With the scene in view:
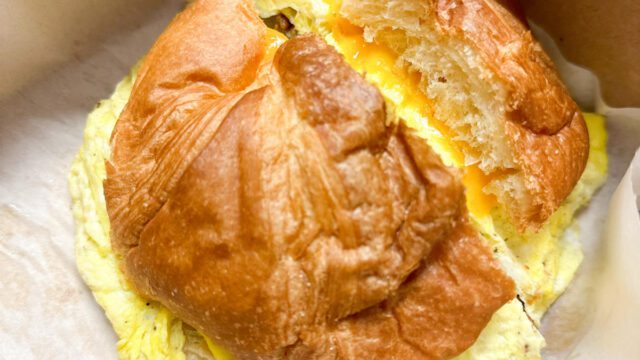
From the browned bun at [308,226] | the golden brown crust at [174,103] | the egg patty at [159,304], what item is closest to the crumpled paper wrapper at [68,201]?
the egg patty at [159,304]

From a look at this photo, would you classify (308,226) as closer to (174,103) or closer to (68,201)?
(174,103)

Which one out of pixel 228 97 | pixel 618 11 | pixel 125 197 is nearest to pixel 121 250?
pixel 125 197

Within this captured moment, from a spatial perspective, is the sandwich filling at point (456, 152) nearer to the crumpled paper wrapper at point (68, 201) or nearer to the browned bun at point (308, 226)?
the crumpled paper wrapper at point (68, 201)

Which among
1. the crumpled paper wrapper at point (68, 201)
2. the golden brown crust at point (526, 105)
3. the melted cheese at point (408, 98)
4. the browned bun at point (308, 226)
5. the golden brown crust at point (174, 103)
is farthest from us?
the crumpled paper wrapper at point (68, 201)

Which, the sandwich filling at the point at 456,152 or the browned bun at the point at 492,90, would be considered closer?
the browned bun at the point at 492,90

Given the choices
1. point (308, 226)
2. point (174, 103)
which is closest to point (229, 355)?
point (308, 226)
